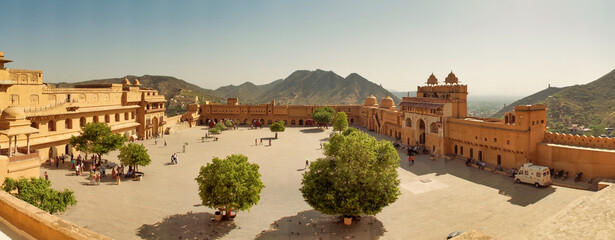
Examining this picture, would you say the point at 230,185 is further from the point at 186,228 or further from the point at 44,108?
the point at 44,108

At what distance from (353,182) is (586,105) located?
79197 millimetres

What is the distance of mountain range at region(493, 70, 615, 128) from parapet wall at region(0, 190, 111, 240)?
77.2m

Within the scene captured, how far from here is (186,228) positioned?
16.5 metres

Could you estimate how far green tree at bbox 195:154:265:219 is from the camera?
52.7 feet

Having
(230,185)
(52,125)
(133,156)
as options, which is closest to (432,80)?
(230,185)

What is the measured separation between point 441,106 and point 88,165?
3331 cm

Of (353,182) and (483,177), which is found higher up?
(353,182)

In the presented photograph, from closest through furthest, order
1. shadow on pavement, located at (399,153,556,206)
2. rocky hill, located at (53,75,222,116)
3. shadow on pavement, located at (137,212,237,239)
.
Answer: shadow on pavement, located at (137,212,237,239) < shadow on pavement, located at (399,153,556,206) < rocky hill, located at (53,75,222,116)

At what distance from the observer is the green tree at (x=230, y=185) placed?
16078 mm

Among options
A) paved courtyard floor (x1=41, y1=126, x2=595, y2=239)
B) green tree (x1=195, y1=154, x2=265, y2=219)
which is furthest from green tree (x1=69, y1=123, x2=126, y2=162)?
green tree (x1=195, y1=154, x2=265, y2=219)

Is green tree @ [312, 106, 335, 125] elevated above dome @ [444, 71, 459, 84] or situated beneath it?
situated beneath

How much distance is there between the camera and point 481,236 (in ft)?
24.4

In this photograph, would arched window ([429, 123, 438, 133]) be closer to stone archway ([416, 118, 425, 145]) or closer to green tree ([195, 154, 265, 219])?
stone archway ([416, 118, 425, 145])

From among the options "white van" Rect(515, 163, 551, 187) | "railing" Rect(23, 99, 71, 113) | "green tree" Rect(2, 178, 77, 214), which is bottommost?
"white van" Rect(515, 163, 551, 187)
